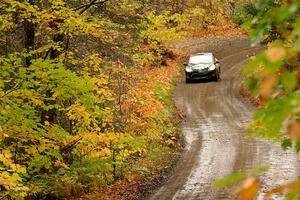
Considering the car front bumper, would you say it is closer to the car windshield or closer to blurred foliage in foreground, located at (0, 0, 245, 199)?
the car windshield

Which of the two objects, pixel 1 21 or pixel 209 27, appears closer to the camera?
pixel 1 21

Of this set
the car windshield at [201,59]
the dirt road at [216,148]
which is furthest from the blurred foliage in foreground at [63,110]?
the car windshield at [201,59]

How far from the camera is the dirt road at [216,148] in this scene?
1242cm

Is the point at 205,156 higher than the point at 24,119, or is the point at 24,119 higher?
the point at 24,119

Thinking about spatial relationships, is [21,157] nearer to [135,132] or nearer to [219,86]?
[135,132]

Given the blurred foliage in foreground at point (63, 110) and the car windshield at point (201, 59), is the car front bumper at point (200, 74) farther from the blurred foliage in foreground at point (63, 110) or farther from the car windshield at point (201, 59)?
the blurred foliage in foreground at point (63, 110)

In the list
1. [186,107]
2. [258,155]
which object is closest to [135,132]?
[258,155]

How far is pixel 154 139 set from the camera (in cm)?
1680

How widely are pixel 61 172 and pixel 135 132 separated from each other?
15.2 ft

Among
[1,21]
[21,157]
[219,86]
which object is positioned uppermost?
[1,21]

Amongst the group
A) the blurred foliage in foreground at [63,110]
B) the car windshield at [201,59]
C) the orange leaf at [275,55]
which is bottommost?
the car windshield at [201,59]

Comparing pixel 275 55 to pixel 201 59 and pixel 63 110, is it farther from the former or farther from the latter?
pixel 201 59

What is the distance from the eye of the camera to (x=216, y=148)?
16.5m

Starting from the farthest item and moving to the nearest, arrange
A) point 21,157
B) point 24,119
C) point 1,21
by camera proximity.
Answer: point 1,21, point 21,157, point 24,119
